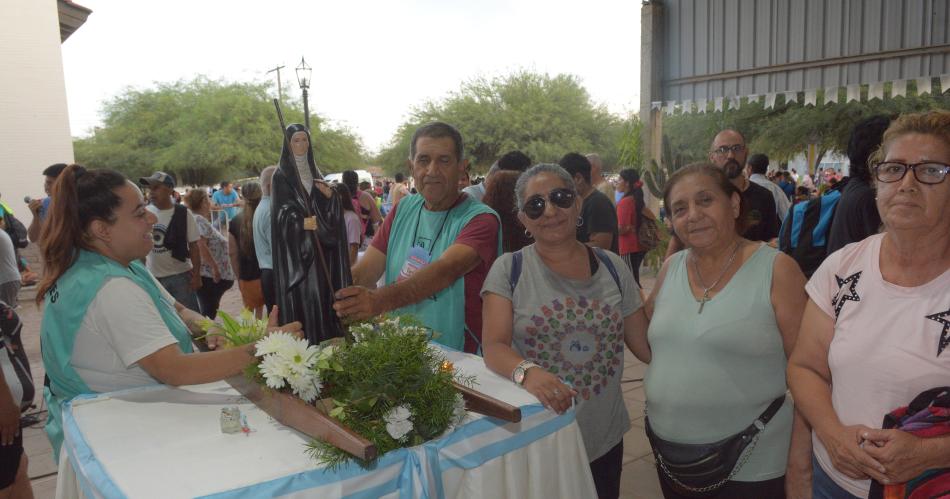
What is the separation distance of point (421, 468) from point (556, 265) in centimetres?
91

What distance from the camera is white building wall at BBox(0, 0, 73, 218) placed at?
1512 cm

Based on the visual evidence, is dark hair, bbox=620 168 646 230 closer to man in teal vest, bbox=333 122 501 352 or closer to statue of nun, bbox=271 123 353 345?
man in teal vest, bbox=333 122 501 352

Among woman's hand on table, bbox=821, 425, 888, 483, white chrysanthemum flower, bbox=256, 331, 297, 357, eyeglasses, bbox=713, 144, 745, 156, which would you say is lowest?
woman's hand on table, bbox=821, 425, 888, 483

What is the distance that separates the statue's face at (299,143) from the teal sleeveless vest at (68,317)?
694 millimetres

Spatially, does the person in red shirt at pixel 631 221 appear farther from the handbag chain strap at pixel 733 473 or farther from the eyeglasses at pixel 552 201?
the handbag chain strap at pixel 733 473

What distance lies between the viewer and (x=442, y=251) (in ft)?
8.09

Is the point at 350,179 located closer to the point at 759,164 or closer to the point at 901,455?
the point at 759,164

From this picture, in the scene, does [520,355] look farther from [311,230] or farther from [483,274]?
[311,230]

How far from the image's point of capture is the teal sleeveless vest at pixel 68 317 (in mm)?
1923

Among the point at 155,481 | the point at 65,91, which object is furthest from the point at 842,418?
the point at 65,91

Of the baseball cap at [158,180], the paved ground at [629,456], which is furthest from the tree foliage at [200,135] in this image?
the paved ground at [629,456]

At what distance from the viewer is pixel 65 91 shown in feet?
53.5

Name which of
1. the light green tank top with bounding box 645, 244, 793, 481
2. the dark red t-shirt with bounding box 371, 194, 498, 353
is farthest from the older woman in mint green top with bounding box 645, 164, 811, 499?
the dark red t-shirt with bounding box 371, 194, 498, 353

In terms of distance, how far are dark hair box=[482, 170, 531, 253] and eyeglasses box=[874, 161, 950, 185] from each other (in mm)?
2327
